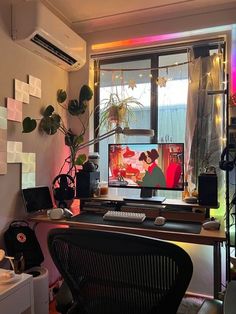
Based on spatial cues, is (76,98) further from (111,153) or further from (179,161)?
(179,161)

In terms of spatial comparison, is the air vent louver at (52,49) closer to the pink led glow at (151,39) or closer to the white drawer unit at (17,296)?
the pink led glow at (151,39)

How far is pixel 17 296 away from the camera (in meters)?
1.46

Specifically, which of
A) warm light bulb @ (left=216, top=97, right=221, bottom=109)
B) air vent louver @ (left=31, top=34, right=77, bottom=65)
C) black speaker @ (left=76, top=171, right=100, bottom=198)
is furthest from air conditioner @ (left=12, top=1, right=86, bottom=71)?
warm light bulb @ (left=216, top=97, right=221, bottom=109)

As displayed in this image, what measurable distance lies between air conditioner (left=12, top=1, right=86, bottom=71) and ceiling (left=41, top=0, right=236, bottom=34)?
22 centimetres

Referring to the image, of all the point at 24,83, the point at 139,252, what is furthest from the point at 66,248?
the point at 24,83

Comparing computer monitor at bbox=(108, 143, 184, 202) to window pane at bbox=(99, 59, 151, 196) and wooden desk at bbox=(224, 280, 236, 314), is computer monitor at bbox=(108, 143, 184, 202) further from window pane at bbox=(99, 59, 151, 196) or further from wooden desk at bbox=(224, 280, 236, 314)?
wooden desk at bbox=(224, 280, 236, 314)

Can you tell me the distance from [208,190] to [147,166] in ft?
1.61

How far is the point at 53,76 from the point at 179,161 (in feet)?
4.40

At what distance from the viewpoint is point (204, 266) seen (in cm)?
244

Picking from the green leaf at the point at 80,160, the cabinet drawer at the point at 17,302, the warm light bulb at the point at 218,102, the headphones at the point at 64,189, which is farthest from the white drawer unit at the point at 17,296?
the warm light bulb at the point at 218,102

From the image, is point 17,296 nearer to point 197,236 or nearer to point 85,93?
point 197,236

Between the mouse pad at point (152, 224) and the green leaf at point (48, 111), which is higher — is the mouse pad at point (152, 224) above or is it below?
below

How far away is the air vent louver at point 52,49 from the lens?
6.83 ft

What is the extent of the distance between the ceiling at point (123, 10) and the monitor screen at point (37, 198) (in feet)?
4.99
